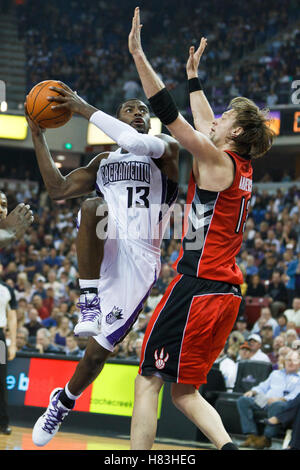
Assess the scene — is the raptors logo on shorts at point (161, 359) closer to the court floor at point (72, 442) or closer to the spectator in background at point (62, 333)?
the court floor at point (72, 442)

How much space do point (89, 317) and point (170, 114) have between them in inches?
59.6

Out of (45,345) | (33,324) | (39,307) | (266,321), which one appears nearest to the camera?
(45,345)

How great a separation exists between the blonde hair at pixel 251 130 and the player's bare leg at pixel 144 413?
5.14 feet

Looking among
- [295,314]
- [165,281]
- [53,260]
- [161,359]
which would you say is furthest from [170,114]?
[53,260]

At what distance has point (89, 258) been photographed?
A: 16.6 feet

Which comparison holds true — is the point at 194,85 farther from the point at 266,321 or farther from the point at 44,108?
the point at 266,321

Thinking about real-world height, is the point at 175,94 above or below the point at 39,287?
above

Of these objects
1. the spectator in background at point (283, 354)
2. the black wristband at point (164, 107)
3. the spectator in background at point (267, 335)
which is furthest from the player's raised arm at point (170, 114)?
the spectator in background at point (267, 335)

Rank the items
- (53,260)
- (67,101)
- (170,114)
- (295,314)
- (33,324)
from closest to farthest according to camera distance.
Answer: (170,114) < (67,101) < (295,314) < (33,324) < (53,260)

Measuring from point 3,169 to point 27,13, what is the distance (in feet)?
22.6

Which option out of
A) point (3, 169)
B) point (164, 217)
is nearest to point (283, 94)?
point (3, 169)

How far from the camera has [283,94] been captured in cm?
2069

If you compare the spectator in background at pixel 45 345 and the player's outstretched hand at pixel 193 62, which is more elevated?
the player's outstretched hand at pixel 193 62

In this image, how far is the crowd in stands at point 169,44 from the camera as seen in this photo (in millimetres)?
23078
